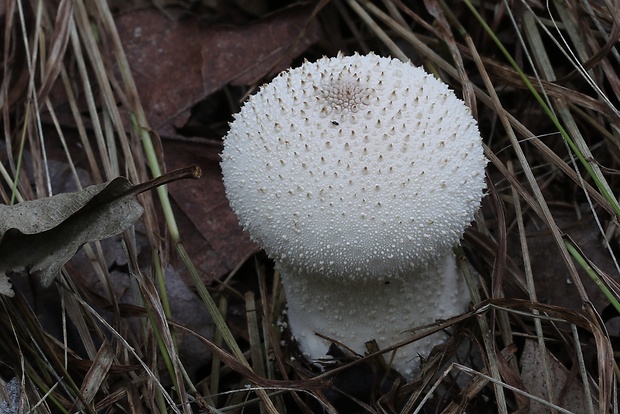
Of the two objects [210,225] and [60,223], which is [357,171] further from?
[210,225]

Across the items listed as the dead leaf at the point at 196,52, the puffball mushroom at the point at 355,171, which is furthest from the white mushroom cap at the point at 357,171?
the dead leaf at the point at 196,52

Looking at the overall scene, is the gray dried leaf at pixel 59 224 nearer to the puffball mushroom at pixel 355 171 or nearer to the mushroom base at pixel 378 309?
the puffball mushroom at pixel 355 171

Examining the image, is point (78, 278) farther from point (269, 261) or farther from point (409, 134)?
point (409, 134)

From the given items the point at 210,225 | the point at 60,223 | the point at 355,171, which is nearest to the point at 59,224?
the point at 60,223

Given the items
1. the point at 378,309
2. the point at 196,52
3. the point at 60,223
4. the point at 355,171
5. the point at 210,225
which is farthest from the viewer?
the point at 196,52

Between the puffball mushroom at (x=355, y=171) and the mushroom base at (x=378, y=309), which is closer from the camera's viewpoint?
the puffball mushroom at (x=355, y=171)

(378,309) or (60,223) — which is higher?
(60,223)
